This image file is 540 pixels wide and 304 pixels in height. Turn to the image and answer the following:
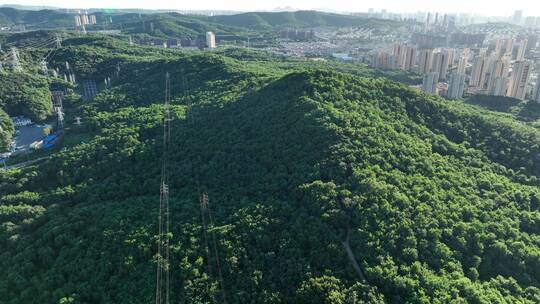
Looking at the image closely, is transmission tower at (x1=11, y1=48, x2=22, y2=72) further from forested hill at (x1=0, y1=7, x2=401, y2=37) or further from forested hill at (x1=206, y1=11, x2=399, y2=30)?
forested hill at (x1=206, y1=11, x2=399, y2=30)

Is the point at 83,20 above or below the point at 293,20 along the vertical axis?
below

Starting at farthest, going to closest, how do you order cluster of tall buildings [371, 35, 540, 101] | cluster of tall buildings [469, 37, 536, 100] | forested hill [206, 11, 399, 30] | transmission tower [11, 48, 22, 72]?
forested hill [206, 11, 399, 30]
transmission tower [11, 48, 22, 72]
cluster of tall buildings [371, 35, 540, 101]
cluster of tall buildings [469, 37, 536, 100]

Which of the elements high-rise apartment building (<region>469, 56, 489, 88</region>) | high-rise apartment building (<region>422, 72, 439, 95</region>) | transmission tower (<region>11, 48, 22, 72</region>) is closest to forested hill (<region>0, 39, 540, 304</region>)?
high-rise apartment building (<region>422, 72, 439, 95</region>)

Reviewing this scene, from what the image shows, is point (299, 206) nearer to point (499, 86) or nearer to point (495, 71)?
point (499, 86)

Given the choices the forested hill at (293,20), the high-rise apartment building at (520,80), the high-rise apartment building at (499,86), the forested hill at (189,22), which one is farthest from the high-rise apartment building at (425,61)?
the forested hill at (293,20)

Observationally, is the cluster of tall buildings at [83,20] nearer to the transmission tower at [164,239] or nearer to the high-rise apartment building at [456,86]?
the transmission tower at [164,239]

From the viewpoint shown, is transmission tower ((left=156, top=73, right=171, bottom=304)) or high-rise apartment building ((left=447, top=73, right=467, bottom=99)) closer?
transmission tower ((left=156, top=73, right=171, bottom=304))

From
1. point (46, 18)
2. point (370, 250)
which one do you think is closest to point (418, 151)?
point (370, 250)

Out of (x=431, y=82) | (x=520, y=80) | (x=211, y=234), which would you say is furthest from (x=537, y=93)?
(x=211, y=234)
